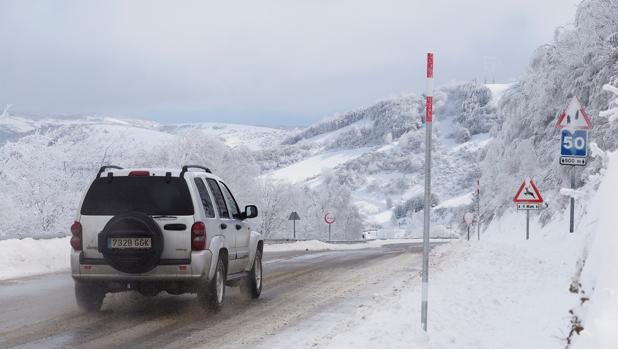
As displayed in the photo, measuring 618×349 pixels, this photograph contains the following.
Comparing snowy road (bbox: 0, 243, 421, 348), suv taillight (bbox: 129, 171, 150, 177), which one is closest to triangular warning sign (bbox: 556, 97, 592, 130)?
snowy road (bbox: 0, 243, 421, 348)

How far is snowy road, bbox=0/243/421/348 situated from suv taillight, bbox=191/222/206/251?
95cm

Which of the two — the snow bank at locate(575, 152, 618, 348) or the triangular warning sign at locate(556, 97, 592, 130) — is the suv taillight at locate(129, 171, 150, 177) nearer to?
the snow bank at locate(575, 152, 618, 348)

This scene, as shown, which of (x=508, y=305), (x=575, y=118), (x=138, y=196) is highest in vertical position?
(x=575, y=118)

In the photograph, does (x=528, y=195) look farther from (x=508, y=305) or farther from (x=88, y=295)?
(x=88, y=295)

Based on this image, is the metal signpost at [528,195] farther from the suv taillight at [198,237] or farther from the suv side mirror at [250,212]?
the suv taillight at [198,237]

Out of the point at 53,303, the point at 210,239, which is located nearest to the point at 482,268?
the point at 210,239

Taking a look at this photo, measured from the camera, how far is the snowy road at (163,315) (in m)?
7.94

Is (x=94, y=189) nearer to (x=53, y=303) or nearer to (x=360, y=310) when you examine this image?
(x=53, y=303)

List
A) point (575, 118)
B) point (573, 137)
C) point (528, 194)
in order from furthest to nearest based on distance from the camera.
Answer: point (528, 194) → point (573, 137) → point (575, 118)

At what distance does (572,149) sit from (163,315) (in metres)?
8.20

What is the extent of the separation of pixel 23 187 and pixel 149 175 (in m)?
49.5

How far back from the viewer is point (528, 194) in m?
24.2

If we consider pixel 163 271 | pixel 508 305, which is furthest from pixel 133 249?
pixel 508 305

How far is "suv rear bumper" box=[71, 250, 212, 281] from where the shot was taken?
955cm
